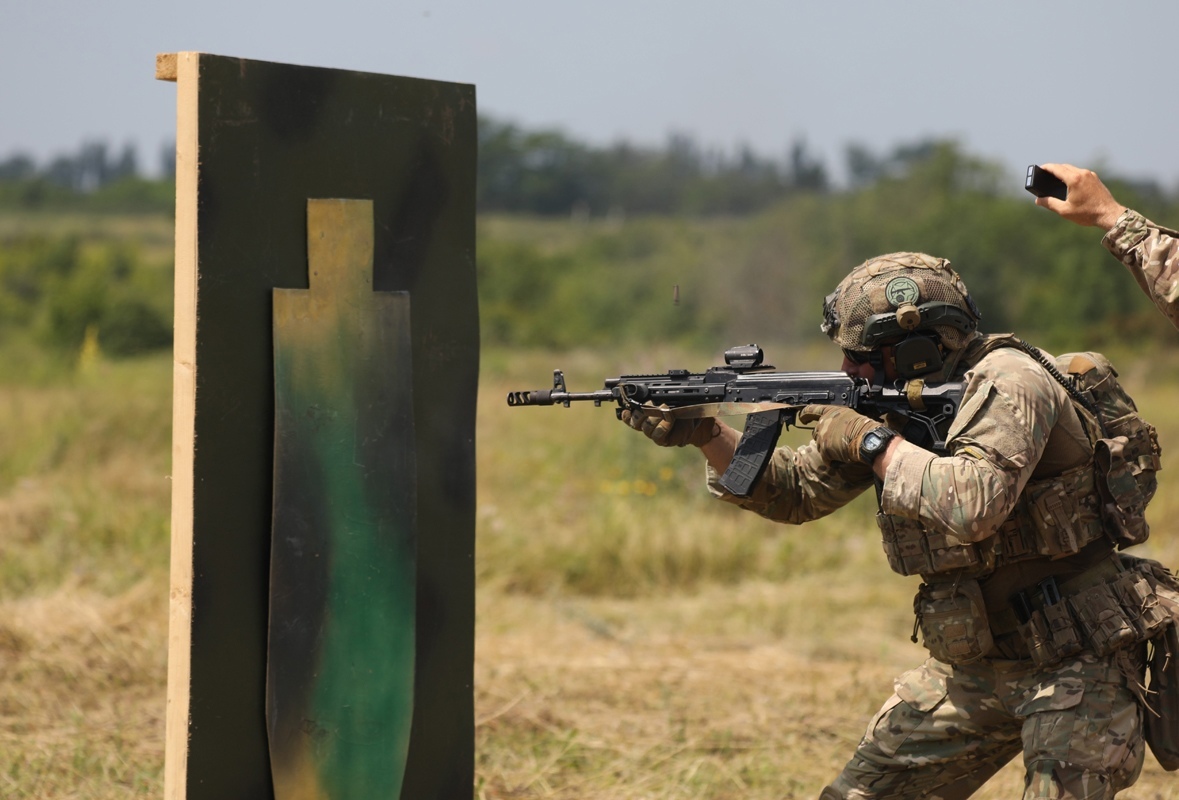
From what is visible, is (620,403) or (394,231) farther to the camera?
(620,403)

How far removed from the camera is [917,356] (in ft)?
10.8

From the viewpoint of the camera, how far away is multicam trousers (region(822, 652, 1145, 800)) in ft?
10.3

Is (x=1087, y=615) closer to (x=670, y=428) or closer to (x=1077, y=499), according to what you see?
(x=1077, y=499)

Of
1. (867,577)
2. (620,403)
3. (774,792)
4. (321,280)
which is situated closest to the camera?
(321,280)

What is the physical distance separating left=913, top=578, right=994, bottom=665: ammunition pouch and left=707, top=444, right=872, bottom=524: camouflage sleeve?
0.43m

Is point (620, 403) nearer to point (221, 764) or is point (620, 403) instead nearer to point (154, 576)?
point (221, 764)

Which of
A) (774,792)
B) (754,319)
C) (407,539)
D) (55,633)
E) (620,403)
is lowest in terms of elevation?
(774,792)

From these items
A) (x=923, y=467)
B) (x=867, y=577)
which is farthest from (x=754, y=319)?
(x=923, y=467)

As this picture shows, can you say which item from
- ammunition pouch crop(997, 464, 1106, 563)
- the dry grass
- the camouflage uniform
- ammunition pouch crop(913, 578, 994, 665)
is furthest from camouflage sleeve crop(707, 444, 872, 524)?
the dry grass

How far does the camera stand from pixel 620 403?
357 cm

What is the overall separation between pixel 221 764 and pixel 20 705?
2665 mm

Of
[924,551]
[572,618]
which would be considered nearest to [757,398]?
[924,551]

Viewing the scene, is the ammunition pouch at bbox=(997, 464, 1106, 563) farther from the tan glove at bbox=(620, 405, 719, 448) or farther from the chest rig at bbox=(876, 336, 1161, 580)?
the tan glove at bbox=(620, 405, 719, 448)

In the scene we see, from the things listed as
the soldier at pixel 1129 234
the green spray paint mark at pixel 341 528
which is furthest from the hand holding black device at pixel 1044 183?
the green spray paint mark at pixel 341 528
